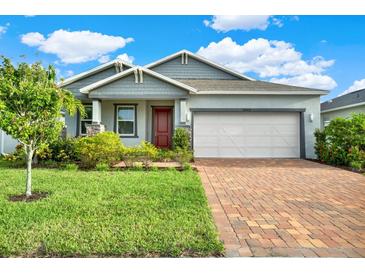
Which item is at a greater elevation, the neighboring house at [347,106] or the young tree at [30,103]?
the neighboring house at [347,106]

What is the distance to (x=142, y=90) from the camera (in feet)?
41.3

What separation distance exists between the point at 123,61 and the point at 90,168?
752cm

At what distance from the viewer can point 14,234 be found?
3.45 m

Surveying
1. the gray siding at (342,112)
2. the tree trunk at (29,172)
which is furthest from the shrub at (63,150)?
the gray siding at (342,112)

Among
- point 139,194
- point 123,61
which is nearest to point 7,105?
point 139,194

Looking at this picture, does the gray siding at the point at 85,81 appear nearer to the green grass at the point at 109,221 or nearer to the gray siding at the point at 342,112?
the green grass at the point at 109,221

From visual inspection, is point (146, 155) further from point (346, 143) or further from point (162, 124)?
point (346, 143)

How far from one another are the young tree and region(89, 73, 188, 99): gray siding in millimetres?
6873

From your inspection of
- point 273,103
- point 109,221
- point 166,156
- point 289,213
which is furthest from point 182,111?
point 109,221

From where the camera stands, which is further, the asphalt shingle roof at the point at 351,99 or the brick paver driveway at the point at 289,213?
the asphalt shingle roof at the point at 351,99

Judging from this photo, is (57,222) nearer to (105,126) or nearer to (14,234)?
(14,234)

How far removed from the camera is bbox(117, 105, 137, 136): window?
1408cm

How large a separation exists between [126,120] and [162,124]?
195 centimetres

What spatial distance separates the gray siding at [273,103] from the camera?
1300 cm
